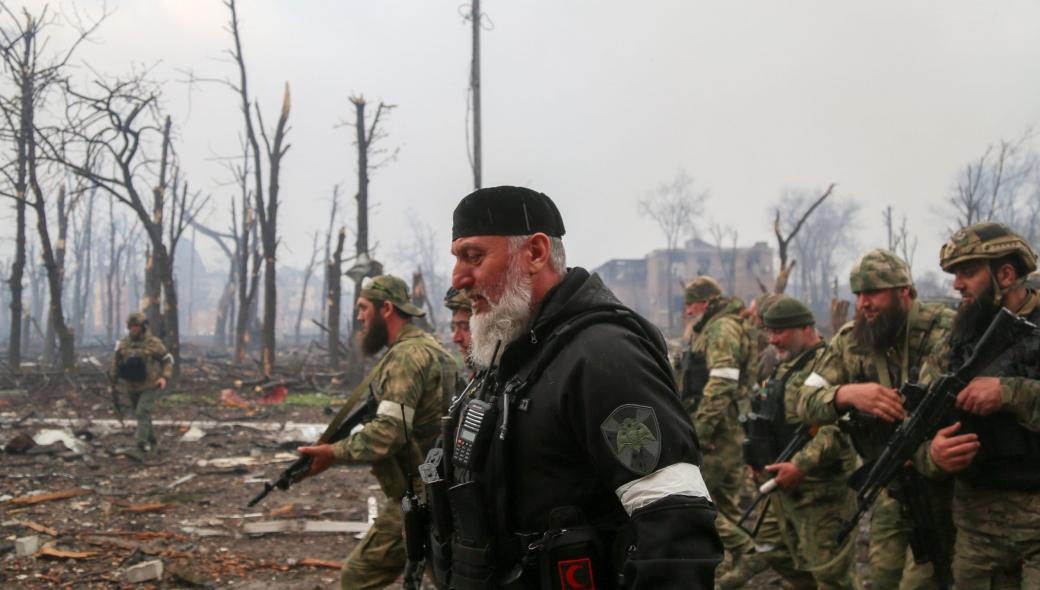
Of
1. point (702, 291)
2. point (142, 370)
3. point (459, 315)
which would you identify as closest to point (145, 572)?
point (459, 315)

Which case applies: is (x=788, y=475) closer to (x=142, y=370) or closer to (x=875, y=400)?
(x=875, y=400)

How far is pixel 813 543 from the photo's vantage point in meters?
4.35

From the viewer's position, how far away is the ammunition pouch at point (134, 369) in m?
10.5

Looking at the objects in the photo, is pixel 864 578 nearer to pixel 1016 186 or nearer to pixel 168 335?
pixel 168 335

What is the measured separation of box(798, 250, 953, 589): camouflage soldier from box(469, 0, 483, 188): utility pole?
411 inches

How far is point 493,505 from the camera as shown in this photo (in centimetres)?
192

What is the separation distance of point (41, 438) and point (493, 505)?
36.0ft

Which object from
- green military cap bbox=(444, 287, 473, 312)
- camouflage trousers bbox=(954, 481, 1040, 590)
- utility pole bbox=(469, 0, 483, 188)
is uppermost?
utility pole bbox=(469, 0, 483, 188)

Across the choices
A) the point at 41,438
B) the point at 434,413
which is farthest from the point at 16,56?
the point at 434,413

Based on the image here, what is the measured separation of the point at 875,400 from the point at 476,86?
12159 millimetres

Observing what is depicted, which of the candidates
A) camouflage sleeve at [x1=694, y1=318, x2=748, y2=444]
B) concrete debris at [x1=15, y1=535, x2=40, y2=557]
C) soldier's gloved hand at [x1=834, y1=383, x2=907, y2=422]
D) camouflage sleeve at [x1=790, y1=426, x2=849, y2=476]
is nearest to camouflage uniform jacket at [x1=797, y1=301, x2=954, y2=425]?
soldier's gloved hand at [x1=834, y1=383, x2=907, y2=422]

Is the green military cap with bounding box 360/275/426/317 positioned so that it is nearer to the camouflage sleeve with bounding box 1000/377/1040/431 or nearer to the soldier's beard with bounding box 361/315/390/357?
the soldier's beard with bounding box 361/315/390/357

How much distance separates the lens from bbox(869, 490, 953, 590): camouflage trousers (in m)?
3.88

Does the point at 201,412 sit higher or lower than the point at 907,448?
lower
